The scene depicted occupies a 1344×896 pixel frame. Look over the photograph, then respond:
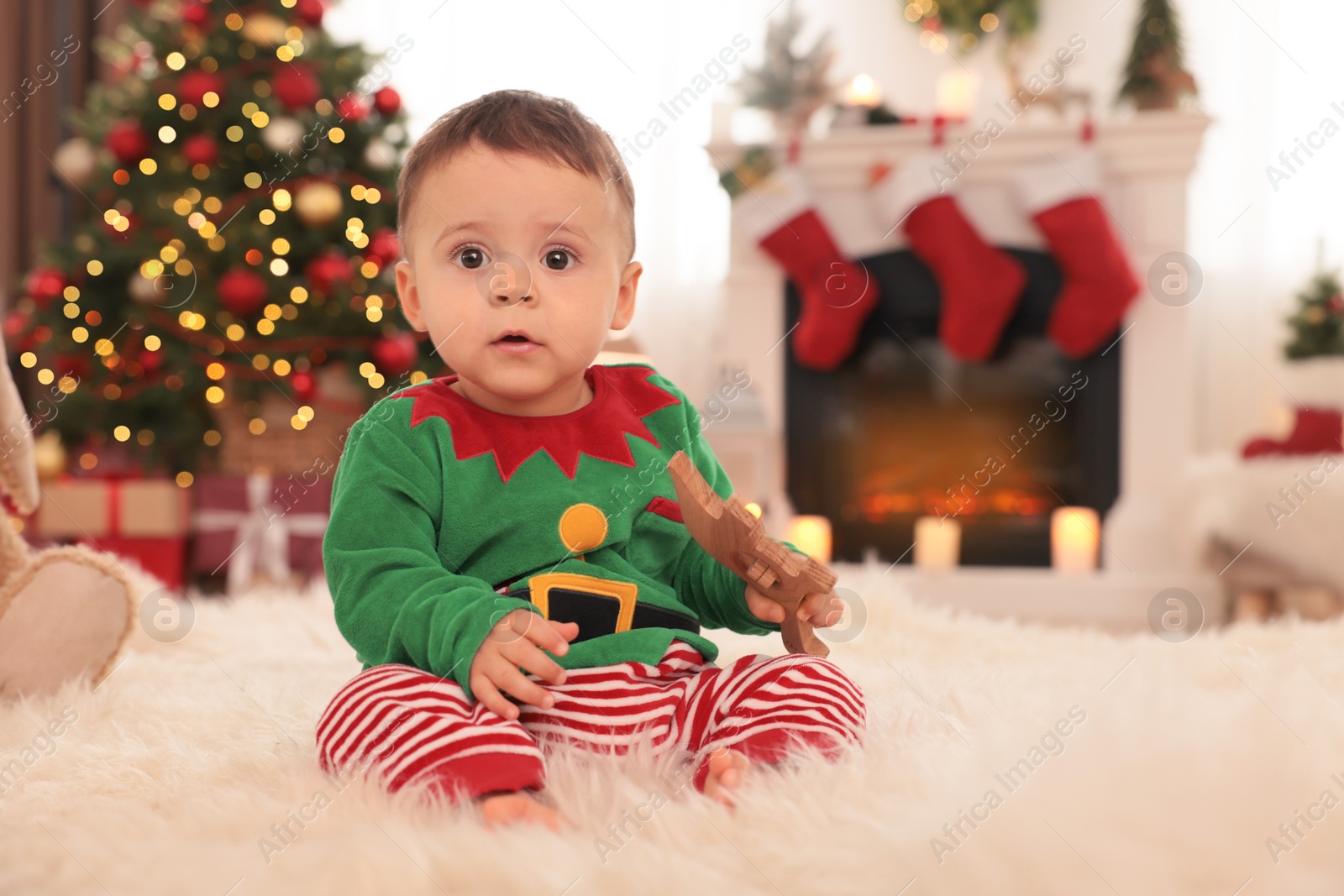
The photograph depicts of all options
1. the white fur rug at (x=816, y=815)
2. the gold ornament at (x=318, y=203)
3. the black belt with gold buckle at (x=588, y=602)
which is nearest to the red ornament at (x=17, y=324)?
the gold ornament at (x=318, y=203)

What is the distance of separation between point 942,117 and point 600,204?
2199mm

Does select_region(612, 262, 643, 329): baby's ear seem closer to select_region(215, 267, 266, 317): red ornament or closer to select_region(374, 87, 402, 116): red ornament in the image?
select_region(215, 267, 266, 317): red ornament

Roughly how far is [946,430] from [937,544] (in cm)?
35

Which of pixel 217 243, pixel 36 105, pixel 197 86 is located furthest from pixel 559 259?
pixel 36 105

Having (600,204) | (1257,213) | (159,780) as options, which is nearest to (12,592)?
(159,780)

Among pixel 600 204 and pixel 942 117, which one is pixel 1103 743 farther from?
pixel 942 117

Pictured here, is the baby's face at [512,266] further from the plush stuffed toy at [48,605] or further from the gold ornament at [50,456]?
the gold ornament at [50,456]

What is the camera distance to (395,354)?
2420 mm

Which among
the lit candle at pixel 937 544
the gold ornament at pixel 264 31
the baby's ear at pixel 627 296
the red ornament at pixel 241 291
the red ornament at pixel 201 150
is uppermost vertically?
the gold ornament at pixel 264 31

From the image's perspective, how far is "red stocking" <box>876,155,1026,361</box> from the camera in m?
2.62

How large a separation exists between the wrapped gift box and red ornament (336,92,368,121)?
3.19 feet

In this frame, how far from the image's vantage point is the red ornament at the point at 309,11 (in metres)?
2.59

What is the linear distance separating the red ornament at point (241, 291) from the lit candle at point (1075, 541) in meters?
2.00

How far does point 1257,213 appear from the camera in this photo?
116 inches
